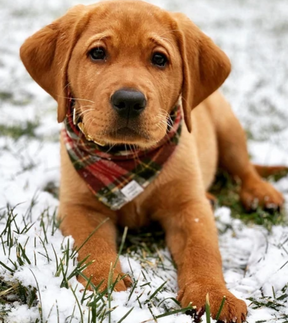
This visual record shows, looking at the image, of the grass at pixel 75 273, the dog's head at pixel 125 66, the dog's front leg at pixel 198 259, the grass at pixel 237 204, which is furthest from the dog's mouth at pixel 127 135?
the grass at pixel 237 204

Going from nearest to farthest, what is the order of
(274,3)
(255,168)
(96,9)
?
(96,9) → (255,168) → (274,3)

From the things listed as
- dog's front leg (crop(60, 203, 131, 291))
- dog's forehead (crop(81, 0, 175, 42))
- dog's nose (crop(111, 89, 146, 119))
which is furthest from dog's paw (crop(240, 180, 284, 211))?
dog's nose (crop(111, 89, 146, 119))

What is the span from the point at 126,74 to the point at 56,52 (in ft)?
2.21

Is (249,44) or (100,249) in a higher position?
(100,249)

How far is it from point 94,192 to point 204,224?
2.59 feet

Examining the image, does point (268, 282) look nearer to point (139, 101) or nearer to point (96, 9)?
point (139, 101)

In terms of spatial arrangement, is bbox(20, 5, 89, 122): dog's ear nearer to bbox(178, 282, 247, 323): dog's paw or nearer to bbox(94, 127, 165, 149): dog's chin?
bbox(94, 127, 165, 149): dog's chin

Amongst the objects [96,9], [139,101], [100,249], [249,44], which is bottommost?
[249,44]

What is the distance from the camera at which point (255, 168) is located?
16.2 ft

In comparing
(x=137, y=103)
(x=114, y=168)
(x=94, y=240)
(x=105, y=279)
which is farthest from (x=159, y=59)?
(x=105, y=279)

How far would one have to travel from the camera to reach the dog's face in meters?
2.64

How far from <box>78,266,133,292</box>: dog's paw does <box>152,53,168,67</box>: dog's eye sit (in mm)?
1332

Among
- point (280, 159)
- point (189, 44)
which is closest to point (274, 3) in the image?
point (280, 159)

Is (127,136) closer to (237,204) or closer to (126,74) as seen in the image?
(126,74)
